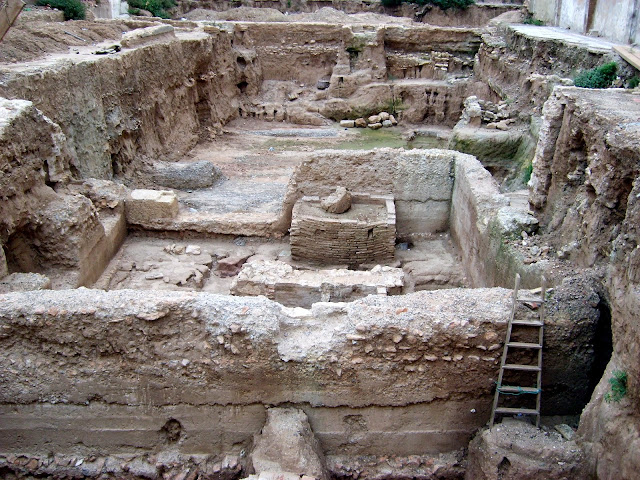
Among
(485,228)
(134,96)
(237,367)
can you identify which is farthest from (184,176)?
(237,367)

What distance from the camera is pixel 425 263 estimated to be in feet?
23.1

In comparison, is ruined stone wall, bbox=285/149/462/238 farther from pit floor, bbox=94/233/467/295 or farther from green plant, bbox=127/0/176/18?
green plant, bbox=127/0/176/18

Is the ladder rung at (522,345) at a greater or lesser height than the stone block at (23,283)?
greater

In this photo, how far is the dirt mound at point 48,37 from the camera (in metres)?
9.40

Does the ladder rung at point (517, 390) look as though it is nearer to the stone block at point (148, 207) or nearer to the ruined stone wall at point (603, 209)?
the ruined stone wall at point (603, 209)

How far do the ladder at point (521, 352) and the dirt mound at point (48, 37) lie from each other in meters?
9.01

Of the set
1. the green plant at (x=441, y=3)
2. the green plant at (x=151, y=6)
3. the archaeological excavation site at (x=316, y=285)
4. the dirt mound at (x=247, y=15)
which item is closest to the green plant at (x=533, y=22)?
the archaeological excavation site at (x=316, y=285)

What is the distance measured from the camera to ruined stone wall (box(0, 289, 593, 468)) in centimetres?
371

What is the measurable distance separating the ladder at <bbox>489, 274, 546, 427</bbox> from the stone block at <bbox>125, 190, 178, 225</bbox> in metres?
5.24

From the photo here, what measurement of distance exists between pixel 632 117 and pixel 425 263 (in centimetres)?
298

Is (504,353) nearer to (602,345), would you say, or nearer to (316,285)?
(602,345)

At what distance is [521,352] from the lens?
3.79 m

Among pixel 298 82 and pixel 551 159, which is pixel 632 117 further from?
pixel 298 82

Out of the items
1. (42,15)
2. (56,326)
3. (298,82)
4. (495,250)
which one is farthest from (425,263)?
(42,15)
